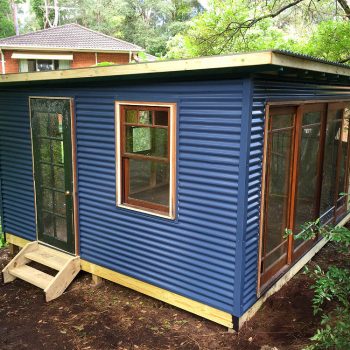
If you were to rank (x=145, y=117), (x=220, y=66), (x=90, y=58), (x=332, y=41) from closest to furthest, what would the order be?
(x=220, y=66)
(x=145, y=117)
(x=332, y=41)
(x=90, y=58)

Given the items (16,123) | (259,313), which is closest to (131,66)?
(16,123)

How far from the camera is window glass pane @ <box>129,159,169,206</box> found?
4.70 metres

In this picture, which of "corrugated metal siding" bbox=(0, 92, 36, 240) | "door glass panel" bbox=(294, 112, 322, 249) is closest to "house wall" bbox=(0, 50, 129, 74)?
"corrugated metal siding" bbox=(0, 92, 36, 240)

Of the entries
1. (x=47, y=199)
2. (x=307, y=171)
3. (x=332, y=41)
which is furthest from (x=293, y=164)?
(x=332, y=41)

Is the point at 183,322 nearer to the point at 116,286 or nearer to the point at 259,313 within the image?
the point at 259,313

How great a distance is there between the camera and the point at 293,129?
183 inches

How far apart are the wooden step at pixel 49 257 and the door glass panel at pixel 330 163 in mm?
3825

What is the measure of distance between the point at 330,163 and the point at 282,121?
2.12 m

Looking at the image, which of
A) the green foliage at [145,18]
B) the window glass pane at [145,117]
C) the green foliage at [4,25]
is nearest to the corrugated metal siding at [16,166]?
the window glass pane at [145,117]

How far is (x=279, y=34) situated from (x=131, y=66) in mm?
12961

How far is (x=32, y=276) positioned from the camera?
212 inches

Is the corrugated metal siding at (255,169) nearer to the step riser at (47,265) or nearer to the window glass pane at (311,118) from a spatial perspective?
the window glass pane at (311,118)

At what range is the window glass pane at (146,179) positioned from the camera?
470 cm

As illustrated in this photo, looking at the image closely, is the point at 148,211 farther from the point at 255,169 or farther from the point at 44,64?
the point at 44,64
